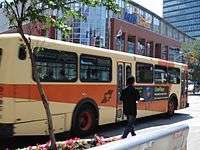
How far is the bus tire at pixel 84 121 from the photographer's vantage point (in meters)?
14.5

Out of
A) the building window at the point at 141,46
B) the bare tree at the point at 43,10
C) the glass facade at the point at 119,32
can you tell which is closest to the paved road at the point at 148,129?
the bare tree at the point at 43,10

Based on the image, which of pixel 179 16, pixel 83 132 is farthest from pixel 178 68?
pixel 179 16

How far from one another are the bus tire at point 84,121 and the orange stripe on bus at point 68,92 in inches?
13.6

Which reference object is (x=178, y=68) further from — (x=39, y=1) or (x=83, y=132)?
(x=39, y=1)

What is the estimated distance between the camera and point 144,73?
19203mm

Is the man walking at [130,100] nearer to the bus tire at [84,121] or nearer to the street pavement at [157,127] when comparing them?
the street pavement at [157,127]

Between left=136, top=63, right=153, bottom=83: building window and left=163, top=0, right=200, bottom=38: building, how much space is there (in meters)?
141

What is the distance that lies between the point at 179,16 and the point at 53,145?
15976 cm

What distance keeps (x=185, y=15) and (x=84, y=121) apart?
155m

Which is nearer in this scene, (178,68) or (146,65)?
(146,65)

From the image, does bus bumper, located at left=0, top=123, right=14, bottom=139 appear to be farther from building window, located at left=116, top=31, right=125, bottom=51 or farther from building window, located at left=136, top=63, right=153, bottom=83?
building window, located at left=116, top=31, right=125, bottom=51

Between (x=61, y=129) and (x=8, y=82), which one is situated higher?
(x=8, y=82)

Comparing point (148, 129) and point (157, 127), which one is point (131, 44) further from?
point (148, 129)

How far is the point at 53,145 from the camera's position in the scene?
373 inches
